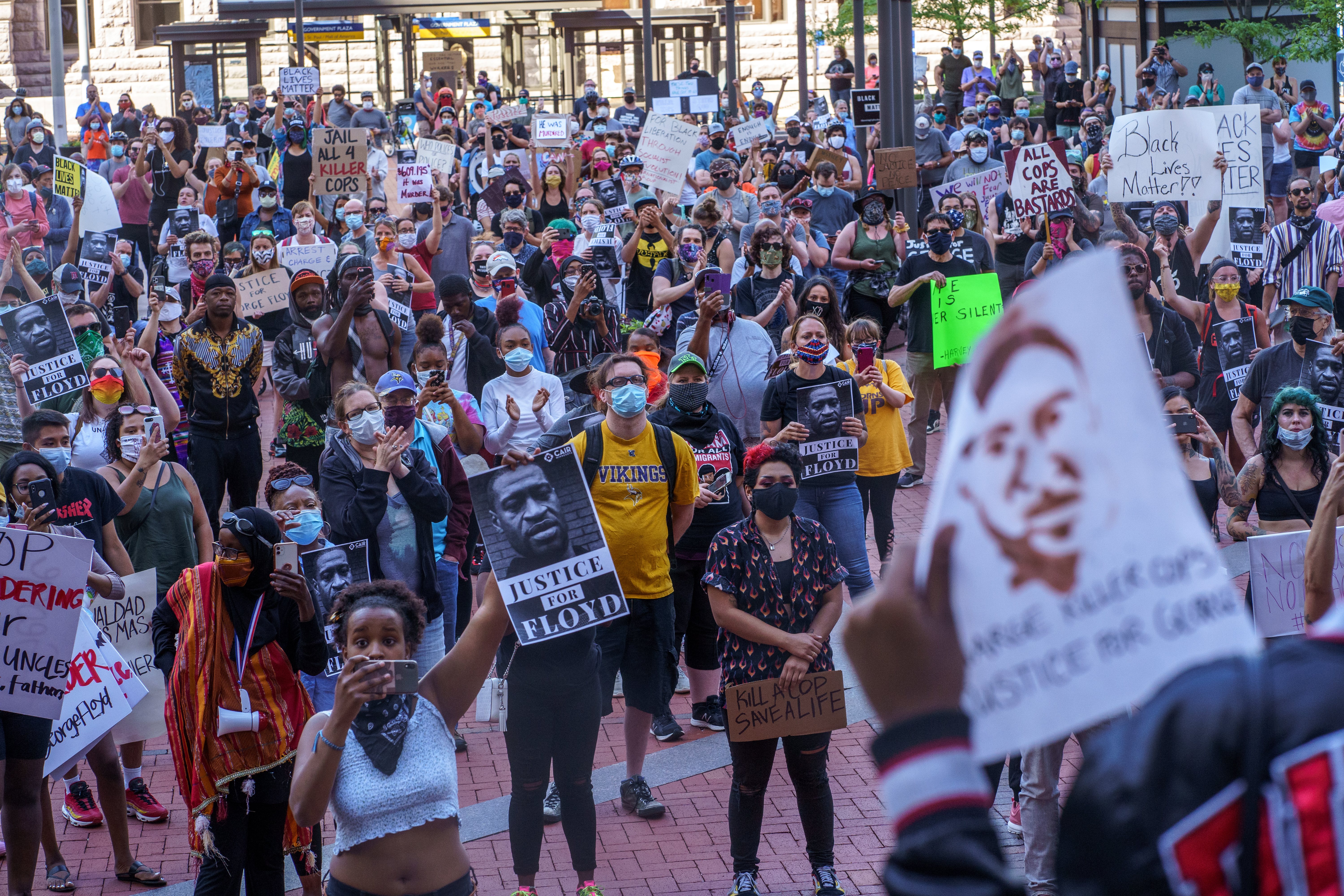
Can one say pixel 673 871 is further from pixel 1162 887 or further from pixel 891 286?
pixel 891 286

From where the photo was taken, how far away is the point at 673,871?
6.31 metres

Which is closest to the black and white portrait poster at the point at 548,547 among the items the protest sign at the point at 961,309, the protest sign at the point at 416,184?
the protest sign at the point at 961,309

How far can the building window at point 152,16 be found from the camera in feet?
144

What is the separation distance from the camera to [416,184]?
16.0m

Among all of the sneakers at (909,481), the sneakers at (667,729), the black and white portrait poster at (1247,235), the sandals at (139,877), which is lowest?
the sandals at (139,877)

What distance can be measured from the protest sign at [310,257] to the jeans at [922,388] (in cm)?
521

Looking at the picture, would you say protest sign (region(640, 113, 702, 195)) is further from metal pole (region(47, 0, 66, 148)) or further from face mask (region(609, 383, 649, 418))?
metal pole (region(47, 0, 66, 148))

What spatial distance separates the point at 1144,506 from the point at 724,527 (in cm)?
589

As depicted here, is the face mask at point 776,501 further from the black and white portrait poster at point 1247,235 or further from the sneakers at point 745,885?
the black and white portrait poster at point 1247,235

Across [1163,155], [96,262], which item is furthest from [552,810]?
[1163,155]

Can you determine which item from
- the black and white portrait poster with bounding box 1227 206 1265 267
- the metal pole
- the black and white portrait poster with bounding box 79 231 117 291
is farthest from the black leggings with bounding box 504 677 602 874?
the metal pole

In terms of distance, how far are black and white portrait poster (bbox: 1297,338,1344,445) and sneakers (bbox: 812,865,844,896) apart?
423 centimetres

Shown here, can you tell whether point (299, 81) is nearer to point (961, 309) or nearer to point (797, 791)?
point (961, 309)

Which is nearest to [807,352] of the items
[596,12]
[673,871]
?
[673,871]
